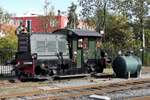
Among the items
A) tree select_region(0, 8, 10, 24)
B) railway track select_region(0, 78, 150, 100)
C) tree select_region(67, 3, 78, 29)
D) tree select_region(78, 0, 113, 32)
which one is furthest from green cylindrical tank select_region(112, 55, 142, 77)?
tree select_region(0, 8, 10, 24)

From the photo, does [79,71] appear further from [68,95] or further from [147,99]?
[147,99]

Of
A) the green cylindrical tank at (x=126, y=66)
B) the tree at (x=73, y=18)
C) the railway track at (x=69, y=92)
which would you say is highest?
the tree at (x=73, y=18)

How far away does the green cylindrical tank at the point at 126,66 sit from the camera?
22969 mm

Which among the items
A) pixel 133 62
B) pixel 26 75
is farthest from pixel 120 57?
pixel 26 75

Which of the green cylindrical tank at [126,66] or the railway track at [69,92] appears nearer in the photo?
the railway track at [69,92]

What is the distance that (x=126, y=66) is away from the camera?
22906 millimetres

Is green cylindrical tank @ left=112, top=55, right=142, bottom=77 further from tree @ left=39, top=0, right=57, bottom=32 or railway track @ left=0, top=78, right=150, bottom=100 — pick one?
tree @ left=39, top=0, right=57, bottom=32

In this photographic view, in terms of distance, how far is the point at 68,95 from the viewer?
1520 cm

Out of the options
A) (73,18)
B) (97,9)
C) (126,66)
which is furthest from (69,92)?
(73,18)

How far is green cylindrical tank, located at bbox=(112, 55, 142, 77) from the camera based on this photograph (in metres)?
23.0

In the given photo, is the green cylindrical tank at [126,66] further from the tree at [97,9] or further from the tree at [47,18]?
the tree at [47,18]

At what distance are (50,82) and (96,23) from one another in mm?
22590

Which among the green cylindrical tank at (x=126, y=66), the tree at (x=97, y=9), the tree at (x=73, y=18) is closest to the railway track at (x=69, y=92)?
the green cylindrical tank at (x=126, y=66)

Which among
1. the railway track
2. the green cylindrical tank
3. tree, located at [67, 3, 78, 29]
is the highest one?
tree, located at [67, 3, 78, 29]
